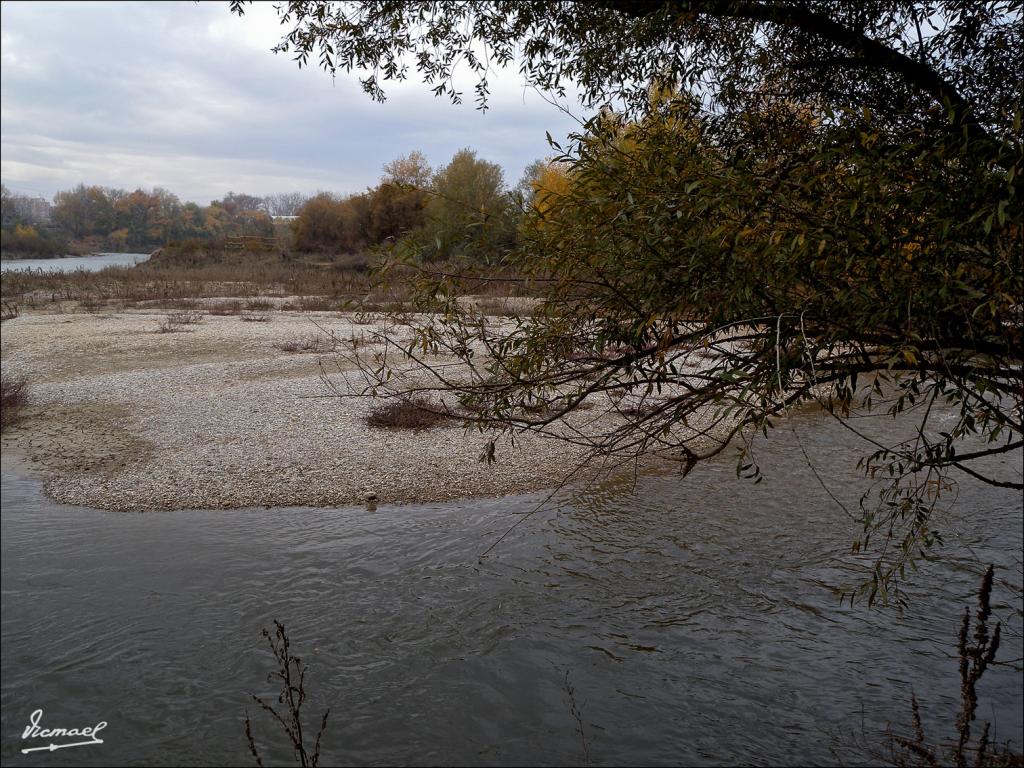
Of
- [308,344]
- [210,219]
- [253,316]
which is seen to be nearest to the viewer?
[308,344]

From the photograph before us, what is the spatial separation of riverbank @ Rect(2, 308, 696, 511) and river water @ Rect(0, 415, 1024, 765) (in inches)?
25.2

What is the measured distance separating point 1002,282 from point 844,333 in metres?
0.58

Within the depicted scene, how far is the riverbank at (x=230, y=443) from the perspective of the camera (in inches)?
376

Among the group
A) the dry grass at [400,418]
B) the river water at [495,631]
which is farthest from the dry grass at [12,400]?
the dry grass at [400,418]

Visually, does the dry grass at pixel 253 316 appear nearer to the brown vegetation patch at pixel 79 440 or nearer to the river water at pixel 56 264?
the brown vegetation patch at pixel 79 440

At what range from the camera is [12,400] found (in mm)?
12711

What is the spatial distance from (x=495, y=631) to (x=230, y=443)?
6308 millimetres

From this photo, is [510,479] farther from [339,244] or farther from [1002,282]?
[339,244]

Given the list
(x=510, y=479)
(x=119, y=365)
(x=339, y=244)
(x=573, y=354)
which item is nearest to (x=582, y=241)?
(x=573, y=354)

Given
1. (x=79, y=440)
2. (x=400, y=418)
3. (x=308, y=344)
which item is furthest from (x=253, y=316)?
(x=400, y=418)

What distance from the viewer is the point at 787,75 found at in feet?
19.4

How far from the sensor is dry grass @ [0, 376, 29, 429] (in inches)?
473
